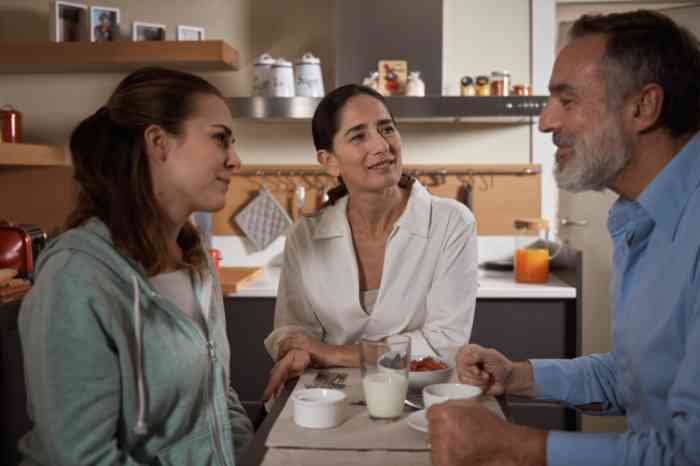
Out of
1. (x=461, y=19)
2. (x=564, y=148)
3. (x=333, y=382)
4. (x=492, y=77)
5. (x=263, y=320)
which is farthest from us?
(x=461, y=19)

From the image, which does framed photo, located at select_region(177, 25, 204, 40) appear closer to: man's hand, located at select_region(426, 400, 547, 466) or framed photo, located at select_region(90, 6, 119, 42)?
framed photo, located at select_region(90, 6, 119, 42)

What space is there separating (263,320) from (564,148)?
191 cm

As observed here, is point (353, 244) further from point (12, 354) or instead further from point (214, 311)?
point (12, 354)

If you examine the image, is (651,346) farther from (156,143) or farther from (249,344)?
(249,344)

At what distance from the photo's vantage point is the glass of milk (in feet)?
4.32

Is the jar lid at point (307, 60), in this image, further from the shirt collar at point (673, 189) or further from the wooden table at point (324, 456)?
the wooden table at point (324, 456)

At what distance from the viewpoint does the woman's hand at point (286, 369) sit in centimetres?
169

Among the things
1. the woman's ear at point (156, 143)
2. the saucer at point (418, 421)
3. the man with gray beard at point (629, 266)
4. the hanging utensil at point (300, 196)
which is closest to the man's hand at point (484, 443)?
the man with gray beard at point (629, 266)

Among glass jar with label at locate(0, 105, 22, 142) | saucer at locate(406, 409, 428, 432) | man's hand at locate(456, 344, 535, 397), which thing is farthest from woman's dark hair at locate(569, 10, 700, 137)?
glass jar with label at locate(0, 105, 22, 142)

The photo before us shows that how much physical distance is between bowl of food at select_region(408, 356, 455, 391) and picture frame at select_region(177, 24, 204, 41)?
2.53m

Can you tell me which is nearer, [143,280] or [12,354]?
[143,280]

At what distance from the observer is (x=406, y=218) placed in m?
2.13

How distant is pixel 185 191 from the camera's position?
151 cm

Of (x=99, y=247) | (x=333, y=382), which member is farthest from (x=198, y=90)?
(x=333, y=382)
